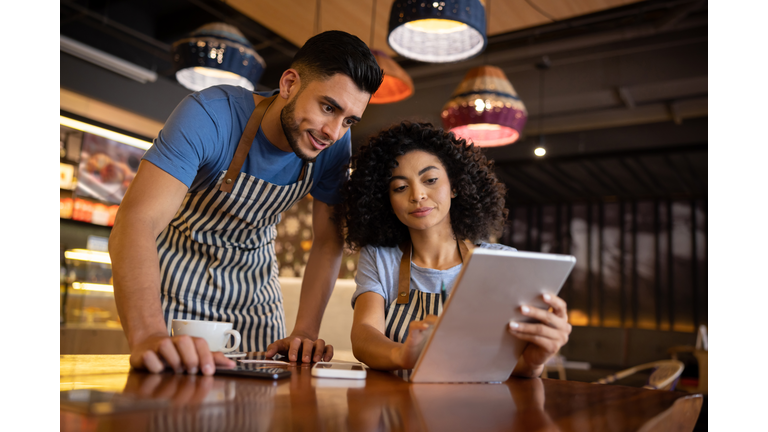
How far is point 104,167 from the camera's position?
517 cm

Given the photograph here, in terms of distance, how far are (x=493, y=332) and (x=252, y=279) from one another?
0.96 m

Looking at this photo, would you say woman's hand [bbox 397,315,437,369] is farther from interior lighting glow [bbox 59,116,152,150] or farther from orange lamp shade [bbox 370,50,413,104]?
interior lighting glow [bbox 59,116,152,150]

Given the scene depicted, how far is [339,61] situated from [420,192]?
398 mm

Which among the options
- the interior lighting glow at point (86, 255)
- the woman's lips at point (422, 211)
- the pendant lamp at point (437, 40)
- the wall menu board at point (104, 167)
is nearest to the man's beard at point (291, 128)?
the woman's lips at point (422, 211)

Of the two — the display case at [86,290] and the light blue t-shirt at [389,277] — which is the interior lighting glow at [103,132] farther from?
the light blue t-shirt at [389,277]

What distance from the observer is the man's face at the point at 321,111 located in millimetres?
1398

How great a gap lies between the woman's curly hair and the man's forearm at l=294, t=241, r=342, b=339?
0.07m

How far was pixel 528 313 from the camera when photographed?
895mm

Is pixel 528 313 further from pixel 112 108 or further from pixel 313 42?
pixel 112 108

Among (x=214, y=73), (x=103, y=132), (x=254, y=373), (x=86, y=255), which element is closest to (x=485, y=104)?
(x=214, y=73)

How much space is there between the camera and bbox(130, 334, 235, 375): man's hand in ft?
2.69

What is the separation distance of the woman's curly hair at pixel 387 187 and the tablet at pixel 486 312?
0.67 metres

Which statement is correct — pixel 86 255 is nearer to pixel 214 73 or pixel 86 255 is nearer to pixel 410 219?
pixel 214 73
